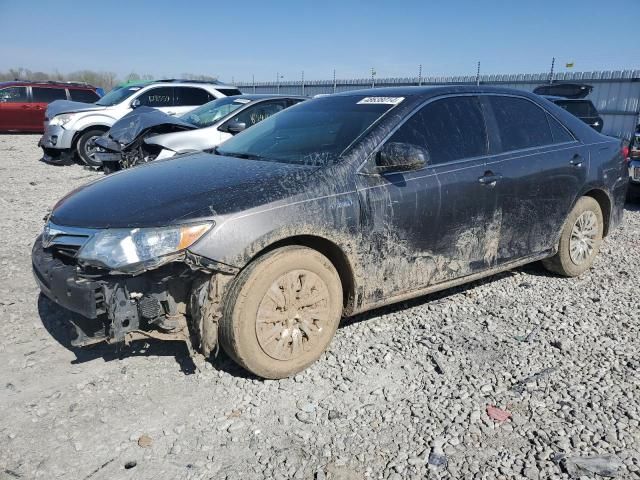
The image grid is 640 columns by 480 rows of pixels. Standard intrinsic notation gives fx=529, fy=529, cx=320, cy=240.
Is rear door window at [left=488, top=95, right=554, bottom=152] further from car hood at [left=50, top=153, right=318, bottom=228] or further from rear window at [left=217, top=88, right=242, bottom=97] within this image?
rear window at [left=217, top=88, right=242, bottom=97]

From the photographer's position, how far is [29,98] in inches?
701

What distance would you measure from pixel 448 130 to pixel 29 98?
1803 centimetres

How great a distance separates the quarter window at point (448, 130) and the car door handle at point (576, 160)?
1.02 meters

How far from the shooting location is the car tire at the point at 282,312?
9.51ft

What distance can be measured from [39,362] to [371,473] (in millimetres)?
2223

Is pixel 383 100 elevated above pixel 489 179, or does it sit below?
above

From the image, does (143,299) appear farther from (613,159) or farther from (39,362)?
(613,159)

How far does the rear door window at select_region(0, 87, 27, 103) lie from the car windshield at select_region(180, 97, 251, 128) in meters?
11.6

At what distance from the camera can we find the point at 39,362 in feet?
10.9

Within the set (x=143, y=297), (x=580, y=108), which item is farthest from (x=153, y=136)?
(x=580, y=108)

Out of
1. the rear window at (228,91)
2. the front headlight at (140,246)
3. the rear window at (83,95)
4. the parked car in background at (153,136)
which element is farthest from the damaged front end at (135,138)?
the rear window at (83,95)

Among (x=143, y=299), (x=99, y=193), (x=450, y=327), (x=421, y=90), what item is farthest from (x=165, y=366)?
(x=421, y=90)

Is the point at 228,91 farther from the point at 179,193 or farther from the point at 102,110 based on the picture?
the point at 179,193

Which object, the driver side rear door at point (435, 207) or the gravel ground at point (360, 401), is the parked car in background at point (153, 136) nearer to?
the gravel ground at point (360, 401)
